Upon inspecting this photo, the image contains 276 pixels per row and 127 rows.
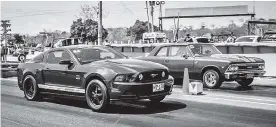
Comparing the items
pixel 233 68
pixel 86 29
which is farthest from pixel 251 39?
pixel 86 29

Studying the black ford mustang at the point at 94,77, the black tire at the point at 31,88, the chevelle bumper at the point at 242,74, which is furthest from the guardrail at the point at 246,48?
the black tire at the point at 31,88

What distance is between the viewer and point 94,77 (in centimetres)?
664

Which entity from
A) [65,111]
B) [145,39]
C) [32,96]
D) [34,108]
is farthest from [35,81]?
[145,39]

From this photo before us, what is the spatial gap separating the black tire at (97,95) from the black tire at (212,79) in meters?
4.76

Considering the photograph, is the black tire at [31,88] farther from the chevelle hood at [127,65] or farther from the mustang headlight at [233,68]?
the mustang headlight at [233,68]

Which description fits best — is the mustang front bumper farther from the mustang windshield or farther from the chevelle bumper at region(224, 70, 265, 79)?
the chevelle bumper at region(224, 70, 265, 79)

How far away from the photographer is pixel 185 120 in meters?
5.61

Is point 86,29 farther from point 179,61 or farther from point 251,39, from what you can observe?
point 179,61

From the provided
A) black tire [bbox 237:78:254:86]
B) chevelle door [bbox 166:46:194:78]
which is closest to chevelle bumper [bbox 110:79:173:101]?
chevelle door [bbox 166:46:194:78]

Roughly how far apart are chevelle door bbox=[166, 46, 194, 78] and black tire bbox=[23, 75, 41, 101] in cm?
462

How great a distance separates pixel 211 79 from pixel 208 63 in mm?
504

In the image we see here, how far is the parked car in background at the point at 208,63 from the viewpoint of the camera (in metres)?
10.1

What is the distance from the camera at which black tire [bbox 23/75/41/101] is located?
8070 mm

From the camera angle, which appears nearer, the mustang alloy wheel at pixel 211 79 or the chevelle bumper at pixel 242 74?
the chevelle bumper at pixel 242 74
